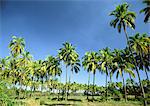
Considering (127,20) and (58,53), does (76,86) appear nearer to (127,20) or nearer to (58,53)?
(58,53)

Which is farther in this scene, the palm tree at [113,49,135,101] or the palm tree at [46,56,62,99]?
the palm tree at [46,56,62,99]

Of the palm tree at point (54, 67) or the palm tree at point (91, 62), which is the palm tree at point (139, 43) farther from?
the palm tree at point (54, 67)

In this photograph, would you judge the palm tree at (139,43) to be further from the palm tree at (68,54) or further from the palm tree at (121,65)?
the palm tree at (68,54)

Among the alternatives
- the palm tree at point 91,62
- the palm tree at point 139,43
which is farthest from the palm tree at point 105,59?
the palm tree at point 139,43

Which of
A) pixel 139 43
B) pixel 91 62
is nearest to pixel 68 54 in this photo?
pixel 91 62

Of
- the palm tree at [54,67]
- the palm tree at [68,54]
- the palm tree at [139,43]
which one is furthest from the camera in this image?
the palm tree at [54,67]

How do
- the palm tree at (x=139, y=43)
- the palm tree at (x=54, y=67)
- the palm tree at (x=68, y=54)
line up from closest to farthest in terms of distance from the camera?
the palm tree at (x=139, y=43), the palm tree at (x=68, y=54), the palm tree at (x=54, y=67)

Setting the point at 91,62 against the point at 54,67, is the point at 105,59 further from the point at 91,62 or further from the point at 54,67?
the point at 54,67

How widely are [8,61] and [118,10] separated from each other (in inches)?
2006

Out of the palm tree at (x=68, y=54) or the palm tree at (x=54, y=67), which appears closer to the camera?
the palm tree at (x=68, y=54)

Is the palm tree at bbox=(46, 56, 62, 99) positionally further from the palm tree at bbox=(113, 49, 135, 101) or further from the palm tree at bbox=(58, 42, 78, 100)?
the palm tree at bbox=(113, 49, 135, 101)

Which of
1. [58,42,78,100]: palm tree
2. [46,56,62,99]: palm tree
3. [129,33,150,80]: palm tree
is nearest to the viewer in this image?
[129,33,150,80]: palm tree

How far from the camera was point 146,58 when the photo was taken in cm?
6612

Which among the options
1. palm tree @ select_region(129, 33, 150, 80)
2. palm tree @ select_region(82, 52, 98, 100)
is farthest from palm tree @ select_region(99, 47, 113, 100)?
palm tree @ select_region(129, 33, 150, 80)
